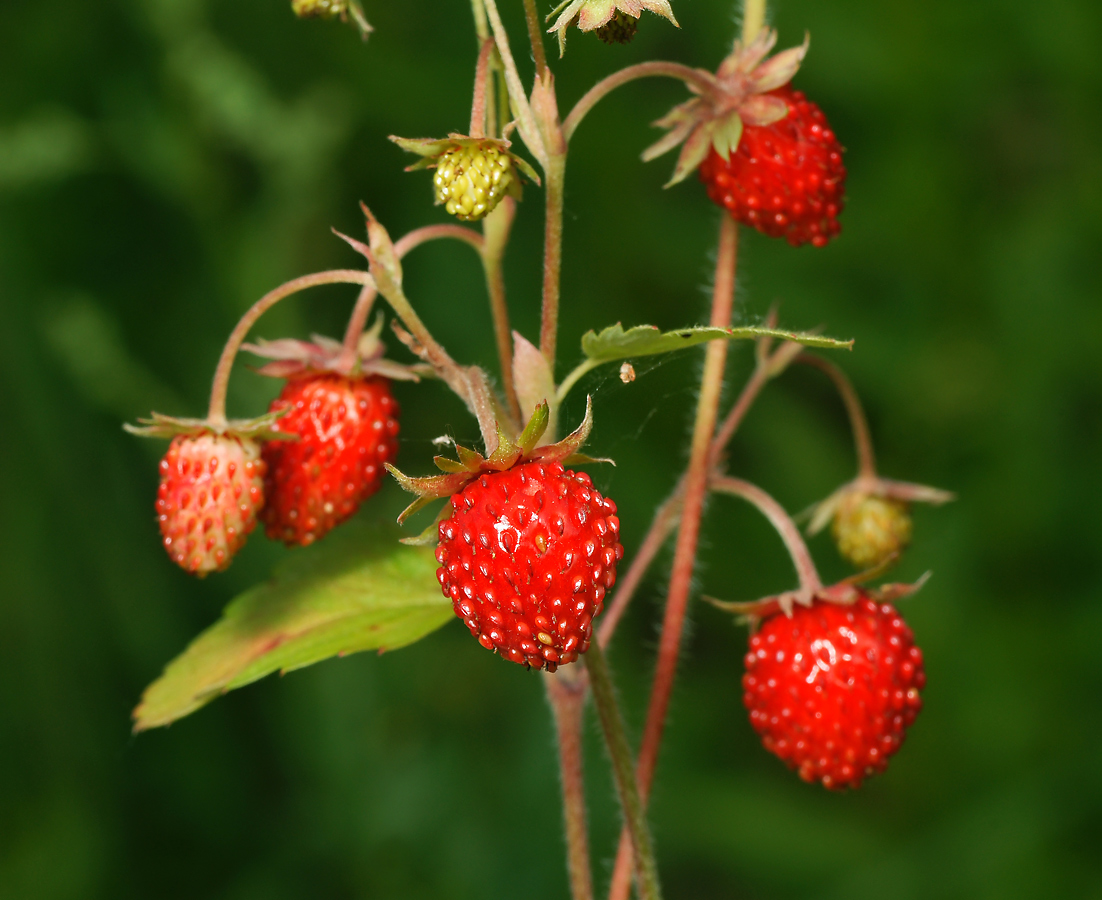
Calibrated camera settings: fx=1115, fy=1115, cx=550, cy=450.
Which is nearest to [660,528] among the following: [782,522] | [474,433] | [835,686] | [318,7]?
[782,522]

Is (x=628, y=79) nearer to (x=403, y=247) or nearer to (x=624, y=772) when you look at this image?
(x=403, y=247)

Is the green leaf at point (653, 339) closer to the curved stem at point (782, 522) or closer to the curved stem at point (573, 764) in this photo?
the curved stem at point (782, 522)

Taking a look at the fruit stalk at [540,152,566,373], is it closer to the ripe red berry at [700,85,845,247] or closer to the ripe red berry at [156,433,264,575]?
the ripe red berry at [700,85,845,247]

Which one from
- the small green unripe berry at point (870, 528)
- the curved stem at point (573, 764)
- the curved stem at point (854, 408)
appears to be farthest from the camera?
the small green unripe berry at point (870, 528)

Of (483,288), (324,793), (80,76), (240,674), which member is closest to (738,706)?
(324,793)

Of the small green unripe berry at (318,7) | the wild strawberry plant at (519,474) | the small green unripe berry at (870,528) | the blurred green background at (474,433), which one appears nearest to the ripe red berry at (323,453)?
the wild strawberry plant at (519,474)

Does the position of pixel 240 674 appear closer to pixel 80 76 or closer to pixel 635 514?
pixel 635 514

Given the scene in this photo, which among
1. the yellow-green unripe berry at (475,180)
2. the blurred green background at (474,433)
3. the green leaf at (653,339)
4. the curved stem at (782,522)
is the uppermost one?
the yellow-green unripe berry at (475,180)

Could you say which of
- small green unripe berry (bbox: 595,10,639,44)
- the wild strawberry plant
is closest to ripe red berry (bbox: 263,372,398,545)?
→ the wild strawberry plant

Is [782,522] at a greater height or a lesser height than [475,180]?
lesser
